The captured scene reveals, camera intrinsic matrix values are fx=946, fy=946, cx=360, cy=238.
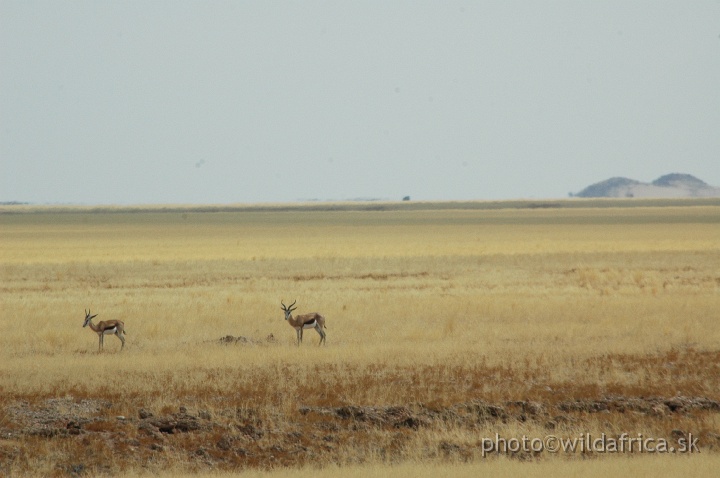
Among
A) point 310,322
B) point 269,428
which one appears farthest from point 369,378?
point 310,322

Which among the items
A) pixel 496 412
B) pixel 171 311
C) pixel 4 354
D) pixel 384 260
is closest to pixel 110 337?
pixel 4 354

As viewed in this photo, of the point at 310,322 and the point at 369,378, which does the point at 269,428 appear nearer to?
the point at 369,378

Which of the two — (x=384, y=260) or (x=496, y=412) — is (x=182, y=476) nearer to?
(x=496, y=412)

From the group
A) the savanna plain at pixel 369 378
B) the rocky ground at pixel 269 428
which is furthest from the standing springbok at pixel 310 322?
the rocky ground at pixel 269 428

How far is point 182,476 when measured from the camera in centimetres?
1087

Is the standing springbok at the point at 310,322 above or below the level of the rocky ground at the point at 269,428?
above

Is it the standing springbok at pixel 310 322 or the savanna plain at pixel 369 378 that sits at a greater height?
the standing springbok at pixel 310 322

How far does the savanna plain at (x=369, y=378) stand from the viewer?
11797 mm

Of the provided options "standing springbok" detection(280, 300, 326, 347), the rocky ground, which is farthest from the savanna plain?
"standing springbok" detection(280, 300, 326, 347)

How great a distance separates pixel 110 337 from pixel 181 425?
9.19m

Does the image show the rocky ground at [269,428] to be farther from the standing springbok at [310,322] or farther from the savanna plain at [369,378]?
the standing springbok at [310,322]

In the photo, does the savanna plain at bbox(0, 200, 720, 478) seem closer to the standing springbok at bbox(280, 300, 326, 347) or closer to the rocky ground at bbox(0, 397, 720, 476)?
the rocky ground at bbox(0, 397, 720, 476)

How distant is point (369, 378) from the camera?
16.0 metres

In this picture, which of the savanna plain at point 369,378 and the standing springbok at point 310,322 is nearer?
the savanna plain at point 369,378
